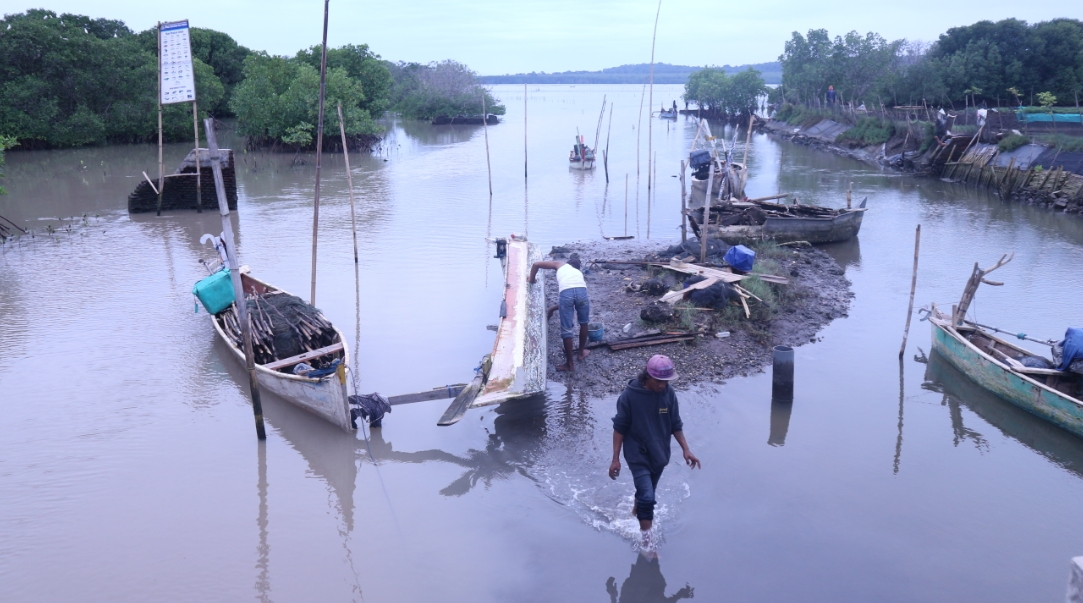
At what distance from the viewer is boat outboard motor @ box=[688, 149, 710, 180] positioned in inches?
709

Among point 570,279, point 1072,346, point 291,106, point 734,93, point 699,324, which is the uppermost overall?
point 734,93

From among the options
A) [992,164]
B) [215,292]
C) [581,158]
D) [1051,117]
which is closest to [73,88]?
[581,158]

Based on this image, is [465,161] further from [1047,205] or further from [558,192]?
[1047,205]

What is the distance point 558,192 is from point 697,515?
56.2ft

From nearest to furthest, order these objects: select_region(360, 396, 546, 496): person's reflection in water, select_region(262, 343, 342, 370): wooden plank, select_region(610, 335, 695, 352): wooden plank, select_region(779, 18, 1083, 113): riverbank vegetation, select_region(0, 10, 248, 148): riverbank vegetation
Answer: select_region(360, 396, 546, 496): person's reflection in water
select_region(262, 343, 342, 370): wooden plank
select_region(610, 335, 695, 352): wooden plank
select_region(0, 10, 248, 148): riverbank vegetation
select_region(779, 18, 1083, 113): riverbank vegetation

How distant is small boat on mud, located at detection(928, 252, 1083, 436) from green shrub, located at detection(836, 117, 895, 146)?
25.1 metres

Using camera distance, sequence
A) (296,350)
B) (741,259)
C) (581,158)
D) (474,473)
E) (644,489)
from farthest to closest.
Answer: (581,158) → (741,259) → (296,350) → (474,473) → (644,489)

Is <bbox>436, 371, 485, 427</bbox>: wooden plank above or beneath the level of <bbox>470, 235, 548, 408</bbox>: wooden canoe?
beneath

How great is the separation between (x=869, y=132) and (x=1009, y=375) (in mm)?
27795

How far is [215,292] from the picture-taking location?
8648 millimetres

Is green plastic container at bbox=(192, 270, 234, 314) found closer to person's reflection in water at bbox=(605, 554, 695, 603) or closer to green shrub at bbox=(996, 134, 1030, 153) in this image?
person's reflection in water at bbox=(605, 554, 695, 603)

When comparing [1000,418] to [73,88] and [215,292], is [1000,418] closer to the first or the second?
[215,292]

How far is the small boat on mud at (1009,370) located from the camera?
6652 millimetres

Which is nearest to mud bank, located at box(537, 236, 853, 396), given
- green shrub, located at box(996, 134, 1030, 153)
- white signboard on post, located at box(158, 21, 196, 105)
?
white signboard on post, located at box(158, 21, 196, 105)
